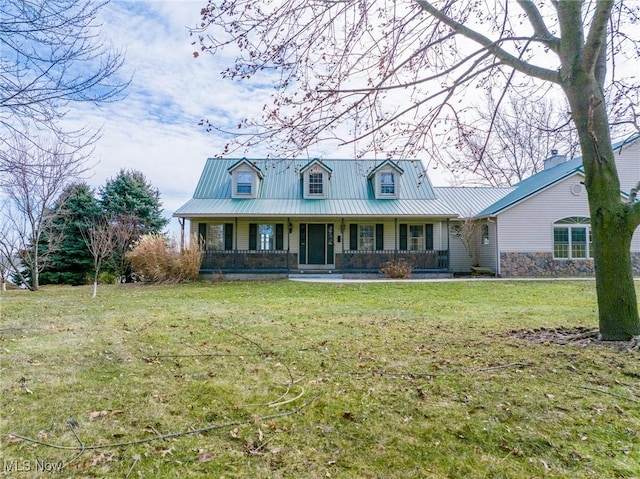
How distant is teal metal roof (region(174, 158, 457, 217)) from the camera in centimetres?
1722

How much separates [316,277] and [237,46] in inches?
496

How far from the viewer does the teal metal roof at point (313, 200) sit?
17.2 meters

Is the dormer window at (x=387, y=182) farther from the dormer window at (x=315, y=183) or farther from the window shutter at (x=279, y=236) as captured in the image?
the window shutter at (x=279, y=236)

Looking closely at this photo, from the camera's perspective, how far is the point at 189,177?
70.1ft

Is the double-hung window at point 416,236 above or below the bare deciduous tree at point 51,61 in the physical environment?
below

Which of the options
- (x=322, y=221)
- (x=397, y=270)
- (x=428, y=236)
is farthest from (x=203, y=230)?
(x=428, y=236)

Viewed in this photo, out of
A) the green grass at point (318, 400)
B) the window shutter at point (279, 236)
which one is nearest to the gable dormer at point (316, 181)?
the window shutter at point (279, 236)

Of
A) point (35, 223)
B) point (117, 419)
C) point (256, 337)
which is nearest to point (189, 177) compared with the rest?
point (35, 223)

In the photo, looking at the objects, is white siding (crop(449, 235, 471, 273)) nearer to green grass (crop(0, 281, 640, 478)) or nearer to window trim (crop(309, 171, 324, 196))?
window trim (crop(309, 171, 324, 196))

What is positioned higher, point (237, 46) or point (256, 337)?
point (237, 46)

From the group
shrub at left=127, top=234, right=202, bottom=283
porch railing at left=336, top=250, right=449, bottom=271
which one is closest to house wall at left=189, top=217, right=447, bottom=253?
porch railing at left=336, top=250, right=449, bottom=271

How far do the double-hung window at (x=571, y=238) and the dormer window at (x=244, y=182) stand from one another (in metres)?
14.5

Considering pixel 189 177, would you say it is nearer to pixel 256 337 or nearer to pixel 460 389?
pixel 256 337

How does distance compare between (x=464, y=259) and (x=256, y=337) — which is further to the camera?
(x=464, y=259)
